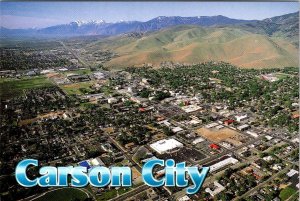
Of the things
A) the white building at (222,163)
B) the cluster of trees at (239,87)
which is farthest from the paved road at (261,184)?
the cluster of trees at (239,87)

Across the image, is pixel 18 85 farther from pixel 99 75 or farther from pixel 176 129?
pixel 176 129

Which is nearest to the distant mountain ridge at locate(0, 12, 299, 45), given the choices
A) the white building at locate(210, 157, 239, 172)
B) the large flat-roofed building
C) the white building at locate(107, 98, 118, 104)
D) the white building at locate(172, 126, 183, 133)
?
the white building at locate(107, 98, 118, 104)

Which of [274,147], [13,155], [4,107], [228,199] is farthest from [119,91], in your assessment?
[228,199]

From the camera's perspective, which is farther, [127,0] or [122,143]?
[122,143]

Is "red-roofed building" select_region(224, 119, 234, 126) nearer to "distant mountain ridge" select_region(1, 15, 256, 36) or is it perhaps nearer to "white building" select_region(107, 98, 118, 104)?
"white building" select_region(107, 98, 118, 104)

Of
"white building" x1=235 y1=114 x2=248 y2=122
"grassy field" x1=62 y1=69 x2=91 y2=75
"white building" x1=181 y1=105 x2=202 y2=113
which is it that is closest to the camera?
"white building" x1=235 y1=114 x2=248 y2=122

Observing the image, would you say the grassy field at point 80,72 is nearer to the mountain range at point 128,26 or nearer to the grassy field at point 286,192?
the grassy field at point 286,192

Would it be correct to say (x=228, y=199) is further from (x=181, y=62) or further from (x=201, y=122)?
(x=181, y=62)
